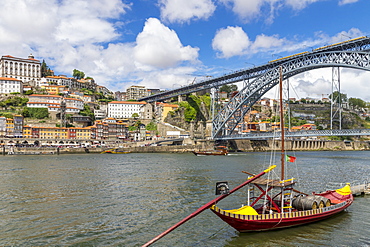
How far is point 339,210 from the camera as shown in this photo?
11961 millimetres

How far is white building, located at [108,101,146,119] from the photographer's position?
272 feet

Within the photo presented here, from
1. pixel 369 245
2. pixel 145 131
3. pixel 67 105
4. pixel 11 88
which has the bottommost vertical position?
pixel 369 245

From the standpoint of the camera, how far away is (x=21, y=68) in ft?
289

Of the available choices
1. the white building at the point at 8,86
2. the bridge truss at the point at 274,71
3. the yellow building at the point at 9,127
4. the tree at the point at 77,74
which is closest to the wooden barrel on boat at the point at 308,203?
the bridge truss at the point at 274,71

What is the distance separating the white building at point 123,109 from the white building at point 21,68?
2418 centimetres

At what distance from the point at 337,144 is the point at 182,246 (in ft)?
266

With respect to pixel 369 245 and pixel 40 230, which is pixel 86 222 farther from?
pixel 369 245

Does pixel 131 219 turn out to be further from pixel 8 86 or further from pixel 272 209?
pixel 8 86

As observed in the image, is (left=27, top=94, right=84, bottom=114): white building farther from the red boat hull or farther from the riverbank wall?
the red boat hull

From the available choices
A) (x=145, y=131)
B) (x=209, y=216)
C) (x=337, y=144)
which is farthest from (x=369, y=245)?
(x=337, y=144)

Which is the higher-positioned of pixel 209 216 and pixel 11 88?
pixel 11 88

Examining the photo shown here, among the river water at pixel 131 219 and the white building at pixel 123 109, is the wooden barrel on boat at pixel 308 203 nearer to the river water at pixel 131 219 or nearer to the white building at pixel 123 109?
the river water at pixel 131 219

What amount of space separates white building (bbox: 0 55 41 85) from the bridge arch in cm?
5875

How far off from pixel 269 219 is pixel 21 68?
9609 centimetres
